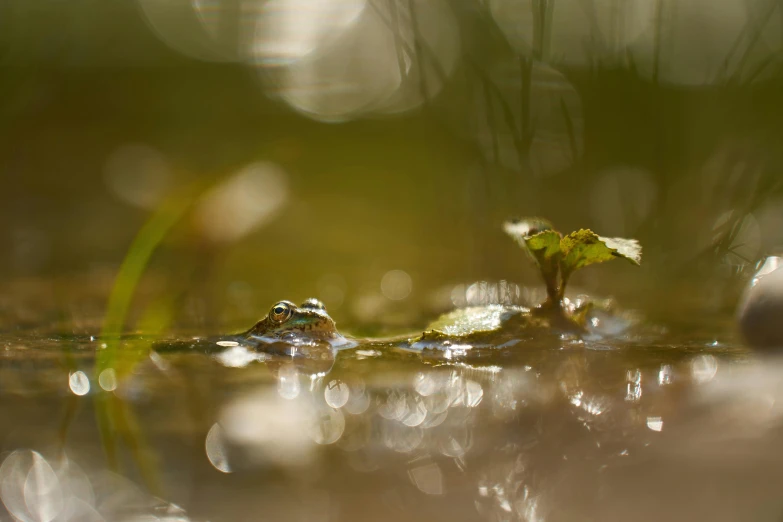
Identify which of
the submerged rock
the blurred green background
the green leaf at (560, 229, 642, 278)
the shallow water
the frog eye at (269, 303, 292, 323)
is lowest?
the shallow water

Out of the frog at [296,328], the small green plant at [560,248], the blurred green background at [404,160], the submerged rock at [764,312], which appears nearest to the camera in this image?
the submerged rock at [764,312]

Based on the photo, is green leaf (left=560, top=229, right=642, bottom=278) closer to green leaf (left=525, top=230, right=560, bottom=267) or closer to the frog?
green leaf (left=525, top=230, right=560, bottom=267)

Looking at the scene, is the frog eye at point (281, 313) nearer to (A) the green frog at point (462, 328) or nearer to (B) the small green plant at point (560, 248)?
(A) the green frog at point (462, 328)

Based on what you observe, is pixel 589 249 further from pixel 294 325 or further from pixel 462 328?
pixel 294 325

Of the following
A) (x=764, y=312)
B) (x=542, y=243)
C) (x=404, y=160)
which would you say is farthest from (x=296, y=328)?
(x=404, y=160)

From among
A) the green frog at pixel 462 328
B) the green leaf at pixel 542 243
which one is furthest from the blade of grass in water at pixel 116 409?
the green leaf at pixel 542 243

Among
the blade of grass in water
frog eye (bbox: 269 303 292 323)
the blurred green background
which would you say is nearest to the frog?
frog eye (bbox: 269 303 292 323)

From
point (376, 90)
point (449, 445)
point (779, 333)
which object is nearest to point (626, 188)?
point (779, 333)
